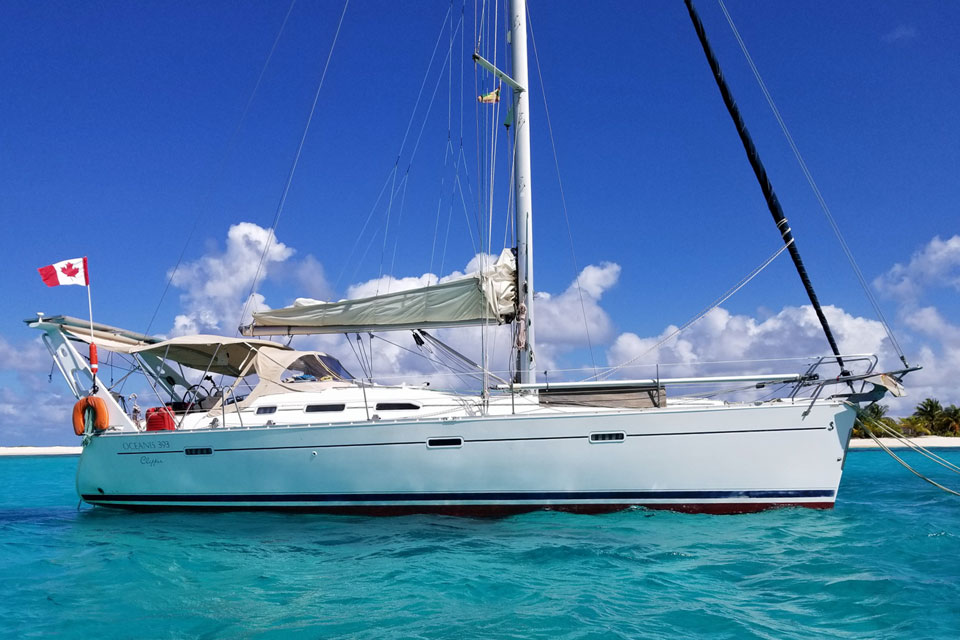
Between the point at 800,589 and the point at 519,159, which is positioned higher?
the point at 519,159

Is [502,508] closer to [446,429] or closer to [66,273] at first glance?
[446,429]

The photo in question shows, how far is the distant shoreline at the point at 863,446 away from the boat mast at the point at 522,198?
13.0 metres

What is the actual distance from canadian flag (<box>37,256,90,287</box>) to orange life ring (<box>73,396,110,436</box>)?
2.09 metres

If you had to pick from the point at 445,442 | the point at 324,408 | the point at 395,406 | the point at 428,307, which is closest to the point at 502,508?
the point at 445,442

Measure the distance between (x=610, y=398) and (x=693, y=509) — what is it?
1.98 m

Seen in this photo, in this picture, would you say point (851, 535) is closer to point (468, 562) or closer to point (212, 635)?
point (468, 562)

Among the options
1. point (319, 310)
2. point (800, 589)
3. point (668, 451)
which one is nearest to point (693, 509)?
point (668, 451)

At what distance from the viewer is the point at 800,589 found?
6.21m

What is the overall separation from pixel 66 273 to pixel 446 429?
743 centimetres

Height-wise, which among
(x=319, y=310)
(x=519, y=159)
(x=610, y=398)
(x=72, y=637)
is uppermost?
(x=519, y=159)

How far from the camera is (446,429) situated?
32.6ft

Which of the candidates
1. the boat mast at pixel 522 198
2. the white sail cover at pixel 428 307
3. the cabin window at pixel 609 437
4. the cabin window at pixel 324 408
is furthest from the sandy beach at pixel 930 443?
the cabin window at pixel 324 408

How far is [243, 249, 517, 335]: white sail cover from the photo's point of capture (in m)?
11.5

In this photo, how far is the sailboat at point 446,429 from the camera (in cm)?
933
